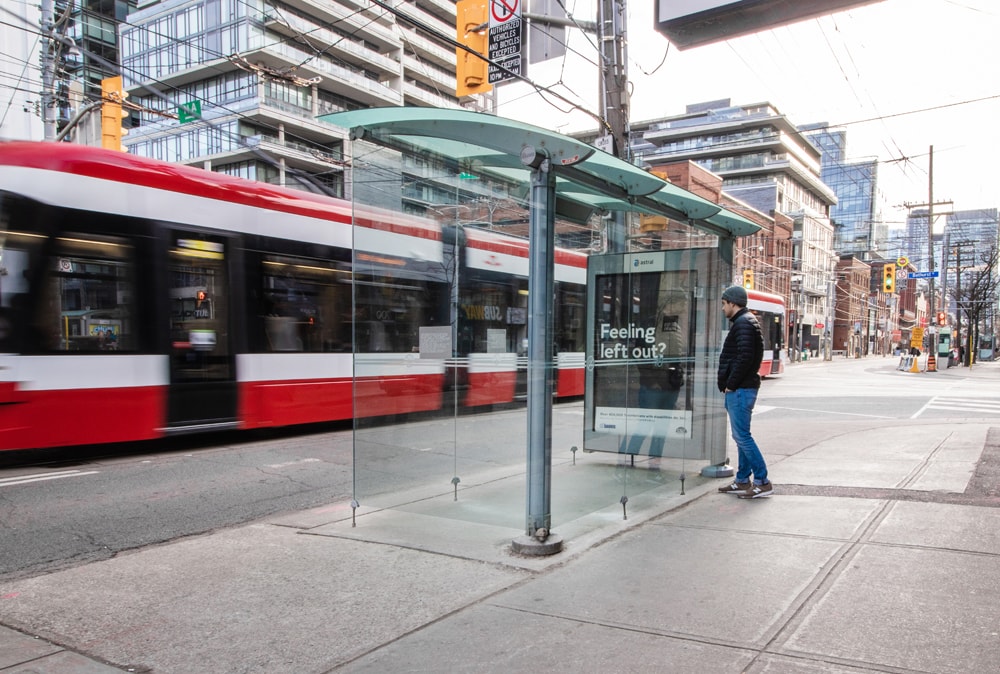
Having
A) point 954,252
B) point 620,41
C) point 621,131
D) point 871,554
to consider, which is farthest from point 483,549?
point 954,252

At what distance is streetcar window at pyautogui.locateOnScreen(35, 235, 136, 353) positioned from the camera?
7.73 meters

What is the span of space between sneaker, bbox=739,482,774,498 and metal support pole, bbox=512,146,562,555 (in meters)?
2.24

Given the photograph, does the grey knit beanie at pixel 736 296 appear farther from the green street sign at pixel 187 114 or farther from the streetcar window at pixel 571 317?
the green street sign at pixel 187 114

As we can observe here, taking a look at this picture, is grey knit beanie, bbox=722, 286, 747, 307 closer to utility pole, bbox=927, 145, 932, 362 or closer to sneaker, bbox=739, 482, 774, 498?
sneaker, bbox=739, 482, 774, 498

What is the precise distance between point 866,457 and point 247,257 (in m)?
8.58

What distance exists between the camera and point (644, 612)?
3.53m

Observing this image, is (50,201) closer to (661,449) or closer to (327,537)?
(327,537)

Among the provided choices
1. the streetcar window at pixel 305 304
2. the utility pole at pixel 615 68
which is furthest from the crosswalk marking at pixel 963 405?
the streetcar window at pixel 305 304

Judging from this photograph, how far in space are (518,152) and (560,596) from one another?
296 centimetres

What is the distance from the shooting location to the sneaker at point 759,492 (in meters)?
6.00

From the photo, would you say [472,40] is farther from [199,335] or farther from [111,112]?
[111,112]

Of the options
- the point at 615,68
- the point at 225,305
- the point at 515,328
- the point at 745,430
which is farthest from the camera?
the point at 615,68

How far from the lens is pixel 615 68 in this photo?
34.8ft

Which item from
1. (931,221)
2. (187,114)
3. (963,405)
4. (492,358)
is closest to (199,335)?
(492,358)
